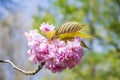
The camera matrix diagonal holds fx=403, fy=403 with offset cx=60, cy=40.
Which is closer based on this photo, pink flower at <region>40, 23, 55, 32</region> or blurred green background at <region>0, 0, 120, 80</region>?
pink flower at <region>40, 23, 55, 32</region>

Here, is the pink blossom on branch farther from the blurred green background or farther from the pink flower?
the blurred green background

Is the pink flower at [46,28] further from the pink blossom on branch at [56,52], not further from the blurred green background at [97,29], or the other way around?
the blurred green background at [97,29]

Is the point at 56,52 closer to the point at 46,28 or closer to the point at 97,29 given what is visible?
the point at 46,28

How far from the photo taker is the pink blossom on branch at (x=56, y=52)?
6.03 ft

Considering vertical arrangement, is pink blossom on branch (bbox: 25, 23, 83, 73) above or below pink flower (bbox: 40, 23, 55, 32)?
below

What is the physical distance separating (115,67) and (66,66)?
1079 centimetres

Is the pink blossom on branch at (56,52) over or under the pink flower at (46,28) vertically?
under

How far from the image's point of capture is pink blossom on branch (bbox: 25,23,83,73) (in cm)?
184

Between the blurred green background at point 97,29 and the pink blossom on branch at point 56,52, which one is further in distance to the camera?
the blurred green background at point 97,29

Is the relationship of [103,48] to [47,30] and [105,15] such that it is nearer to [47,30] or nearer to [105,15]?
[105,15]

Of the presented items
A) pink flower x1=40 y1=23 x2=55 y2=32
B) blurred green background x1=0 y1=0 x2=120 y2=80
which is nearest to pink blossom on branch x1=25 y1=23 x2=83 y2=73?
pink flower x1=40 y1=23 x2=55 y2=32

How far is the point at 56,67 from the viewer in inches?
73.2

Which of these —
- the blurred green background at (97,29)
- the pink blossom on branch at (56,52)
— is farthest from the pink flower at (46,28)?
the blurred green background at (97,29)

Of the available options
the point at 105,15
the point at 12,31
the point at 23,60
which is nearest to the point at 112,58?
the point at 105,15
